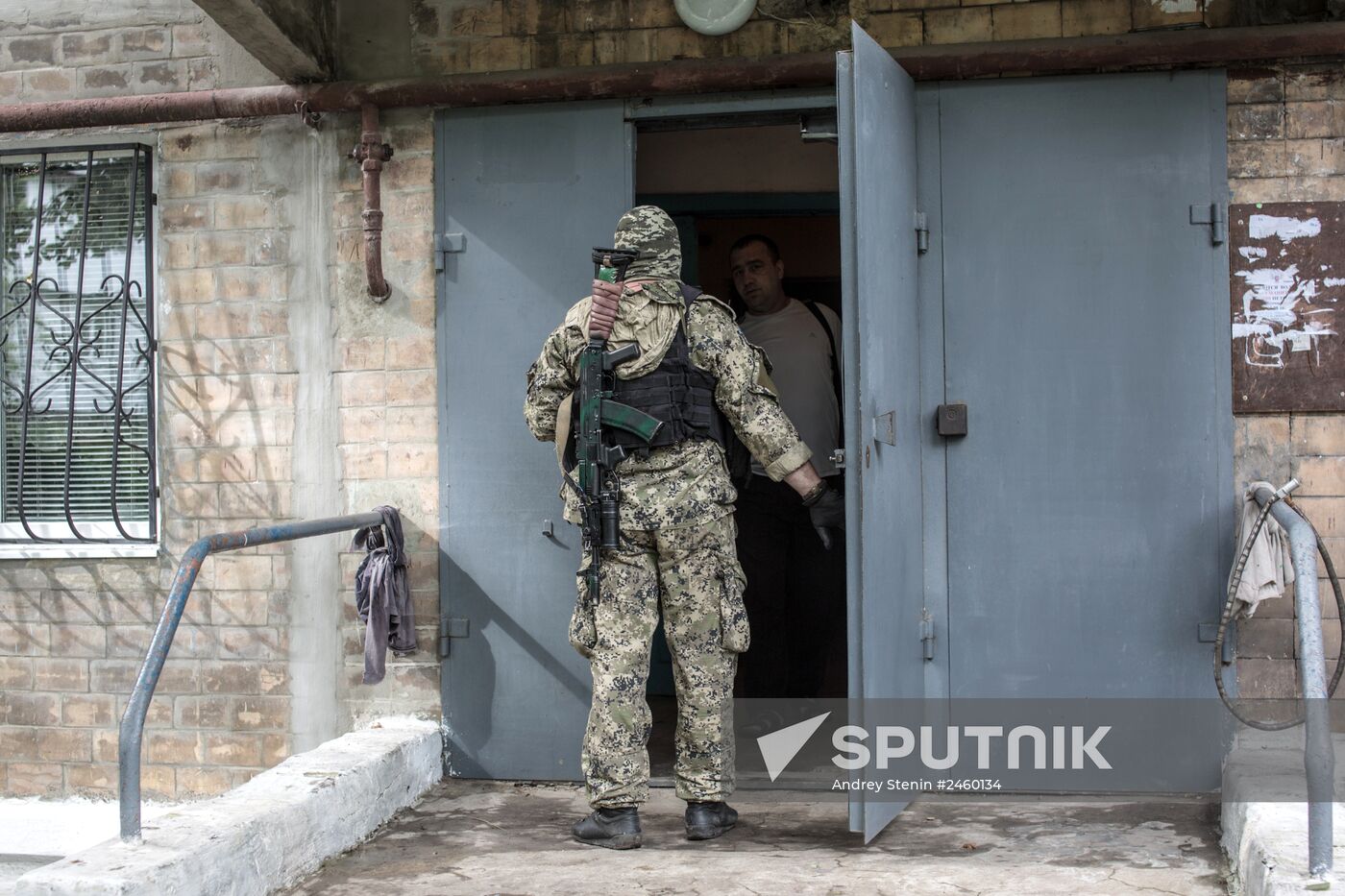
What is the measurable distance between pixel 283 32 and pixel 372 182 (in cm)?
57

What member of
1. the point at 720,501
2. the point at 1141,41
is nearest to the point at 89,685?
the point at 720,501

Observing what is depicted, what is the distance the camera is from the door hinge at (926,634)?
422 cm

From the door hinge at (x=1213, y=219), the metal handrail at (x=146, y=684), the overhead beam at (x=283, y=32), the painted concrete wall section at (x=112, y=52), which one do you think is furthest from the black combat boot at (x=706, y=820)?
the painted concrete wall section at (x=112, y=52)

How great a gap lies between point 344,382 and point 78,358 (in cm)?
120

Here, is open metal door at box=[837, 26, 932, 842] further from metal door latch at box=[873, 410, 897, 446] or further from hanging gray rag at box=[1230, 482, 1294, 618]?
hanging gray rag at box=[1230, 482, 1294, 618]

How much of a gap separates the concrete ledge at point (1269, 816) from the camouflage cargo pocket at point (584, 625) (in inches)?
72.7

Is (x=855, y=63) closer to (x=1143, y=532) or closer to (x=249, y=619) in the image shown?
(x=1143, y=532)

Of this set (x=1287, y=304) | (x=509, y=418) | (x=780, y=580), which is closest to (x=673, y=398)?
(x=509, y=418)

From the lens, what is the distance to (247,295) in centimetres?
481

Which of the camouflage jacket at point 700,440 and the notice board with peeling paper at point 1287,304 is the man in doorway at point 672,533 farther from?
the notice board with peeling paper at point 1287,304

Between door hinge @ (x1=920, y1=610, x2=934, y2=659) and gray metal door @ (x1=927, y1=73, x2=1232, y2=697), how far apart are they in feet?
0.27

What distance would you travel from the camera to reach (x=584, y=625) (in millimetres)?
3803

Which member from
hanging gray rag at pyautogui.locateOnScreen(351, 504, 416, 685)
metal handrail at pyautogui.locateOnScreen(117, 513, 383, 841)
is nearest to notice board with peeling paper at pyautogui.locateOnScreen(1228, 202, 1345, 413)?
hanging gray rag at pyautogui.locateOnScreen(351, 504, 416, 685)

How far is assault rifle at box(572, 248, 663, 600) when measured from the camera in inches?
146
